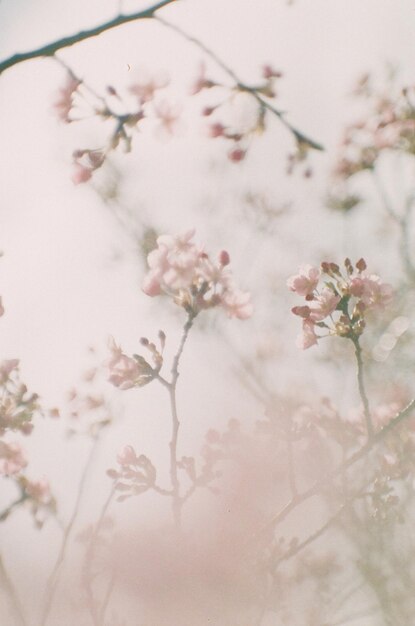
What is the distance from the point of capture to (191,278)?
6.47 ft

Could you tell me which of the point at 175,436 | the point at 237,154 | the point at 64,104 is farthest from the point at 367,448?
the point at 64,104

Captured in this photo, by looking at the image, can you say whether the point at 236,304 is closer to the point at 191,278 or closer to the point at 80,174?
the point at 191,278

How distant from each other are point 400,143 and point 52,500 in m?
2.46

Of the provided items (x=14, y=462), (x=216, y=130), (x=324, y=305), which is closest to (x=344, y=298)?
(x=324, y=305)

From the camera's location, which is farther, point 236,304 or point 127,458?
point 127,458

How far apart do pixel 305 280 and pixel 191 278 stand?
1.48 feet

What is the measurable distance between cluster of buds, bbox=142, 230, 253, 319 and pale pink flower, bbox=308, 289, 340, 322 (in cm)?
24

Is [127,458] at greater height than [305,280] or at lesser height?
lesser

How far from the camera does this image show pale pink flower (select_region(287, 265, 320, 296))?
210 cm

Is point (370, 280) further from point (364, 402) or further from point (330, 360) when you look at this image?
point (330, 360)

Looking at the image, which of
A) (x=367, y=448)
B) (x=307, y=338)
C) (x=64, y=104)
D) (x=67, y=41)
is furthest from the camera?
(x=307, y=338)

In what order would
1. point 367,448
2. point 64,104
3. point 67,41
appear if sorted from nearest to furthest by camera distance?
point 67,41
point 367,448
point 64,104

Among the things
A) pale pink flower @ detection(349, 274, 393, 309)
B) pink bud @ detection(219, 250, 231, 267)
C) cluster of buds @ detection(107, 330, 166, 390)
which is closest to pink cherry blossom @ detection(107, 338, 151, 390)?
cluster of buds @ detection(107, 330, 166, 390)

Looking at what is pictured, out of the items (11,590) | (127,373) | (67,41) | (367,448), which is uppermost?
(67,41)
